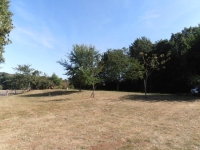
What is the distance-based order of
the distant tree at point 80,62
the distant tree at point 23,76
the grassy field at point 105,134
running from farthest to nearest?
the distant tree at point 23,76
the distant tree at point 80,62
the grassy field at point 105,134

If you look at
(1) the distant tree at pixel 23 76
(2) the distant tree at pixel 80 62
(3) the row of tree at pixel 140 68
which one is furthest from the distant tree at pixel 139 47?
(1) the distant tree at pixel 23 76

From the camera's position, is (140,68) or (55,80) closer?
(140,68)

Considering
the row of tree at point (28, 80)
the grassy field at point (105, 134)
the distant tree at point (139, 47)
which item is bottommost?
the grassy field at point (105, 134)

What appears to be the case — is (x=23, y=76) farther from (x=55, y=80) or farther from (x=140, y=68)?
(x=140, y=68)

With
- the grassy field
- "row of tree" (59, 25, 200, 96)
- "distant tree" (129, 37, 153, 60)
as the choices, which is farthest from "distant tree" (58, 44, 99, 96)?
"distant tree" (129, 37, 153, 60)

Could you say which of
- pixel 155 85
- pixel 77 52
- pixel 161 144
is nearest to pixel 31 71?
pixel 77 52

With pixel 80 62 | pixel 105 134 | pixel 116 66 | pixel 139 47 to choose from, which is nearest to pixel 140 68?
pixel 116 66

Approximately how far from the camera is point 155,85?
29.3 meters

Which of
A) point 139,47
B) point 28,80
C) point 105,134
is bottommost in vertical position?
point 105,134

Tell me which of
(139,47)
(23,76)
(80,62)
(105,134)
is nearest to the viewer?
(105,134)

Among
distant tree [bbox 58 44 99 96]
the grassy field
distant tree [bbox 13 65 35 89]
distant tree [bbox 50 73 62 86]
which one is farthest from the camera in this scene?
distant tree [bbox 50 73 62 86]

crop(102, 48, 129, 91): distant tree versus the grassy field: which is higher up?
crop(102, 48, 129, 91): distant tree

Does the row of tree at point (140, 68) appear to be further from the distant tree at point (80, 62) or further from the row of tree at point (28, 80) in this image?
the row of tree at point (28, 80)

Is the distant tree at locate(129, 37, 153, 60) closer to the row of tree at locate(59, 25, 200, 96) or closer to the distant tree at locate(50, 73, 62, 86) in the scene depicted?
the row of tree at locate(59, 25, 200, 96)
